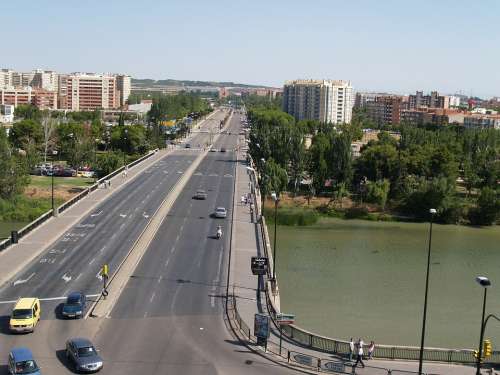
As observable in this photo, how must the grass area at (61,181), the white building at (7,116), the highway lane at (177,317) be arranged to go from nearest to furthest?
the highway lane at (177,317)
the grass area at (61,181)
the white building at (7,116)

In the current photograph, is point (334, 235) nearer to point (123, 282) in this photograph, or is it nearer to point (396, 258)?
point (396, 258)

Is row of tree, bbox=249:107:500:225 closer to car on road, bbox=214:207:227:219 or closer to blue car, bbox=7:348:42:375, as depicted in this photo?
car on road, bbox=214:207:227:219

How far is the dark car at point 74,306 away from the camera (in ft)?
81.6

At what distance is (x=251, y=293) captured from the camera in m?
28.9

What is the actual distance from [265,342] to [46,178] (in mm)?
54505

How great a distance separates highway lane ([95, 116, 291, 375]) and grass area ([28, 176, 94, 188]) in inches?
1105

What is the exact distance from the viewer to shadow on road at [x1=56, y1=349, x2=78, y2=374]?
67.0ft

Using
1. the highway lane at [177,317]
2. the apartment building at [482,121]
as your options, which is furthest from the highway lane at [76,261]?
the apartment building at [482,121]

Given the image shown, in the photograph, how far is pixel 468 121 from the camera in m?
184

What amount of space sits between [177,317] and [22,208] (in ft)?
113

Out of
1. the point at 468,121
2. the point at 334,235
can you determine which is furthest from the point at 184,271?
the point at 468,121

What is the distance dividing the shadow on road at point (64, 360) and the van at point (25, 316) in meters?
2.05

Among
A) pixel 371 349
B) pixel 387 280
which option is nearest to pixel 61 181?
pixel 387 280

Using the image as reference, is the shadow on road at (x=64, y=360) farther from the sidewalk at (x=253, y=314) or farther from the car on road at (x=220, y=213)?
the car on road at (x=220, y=213)
